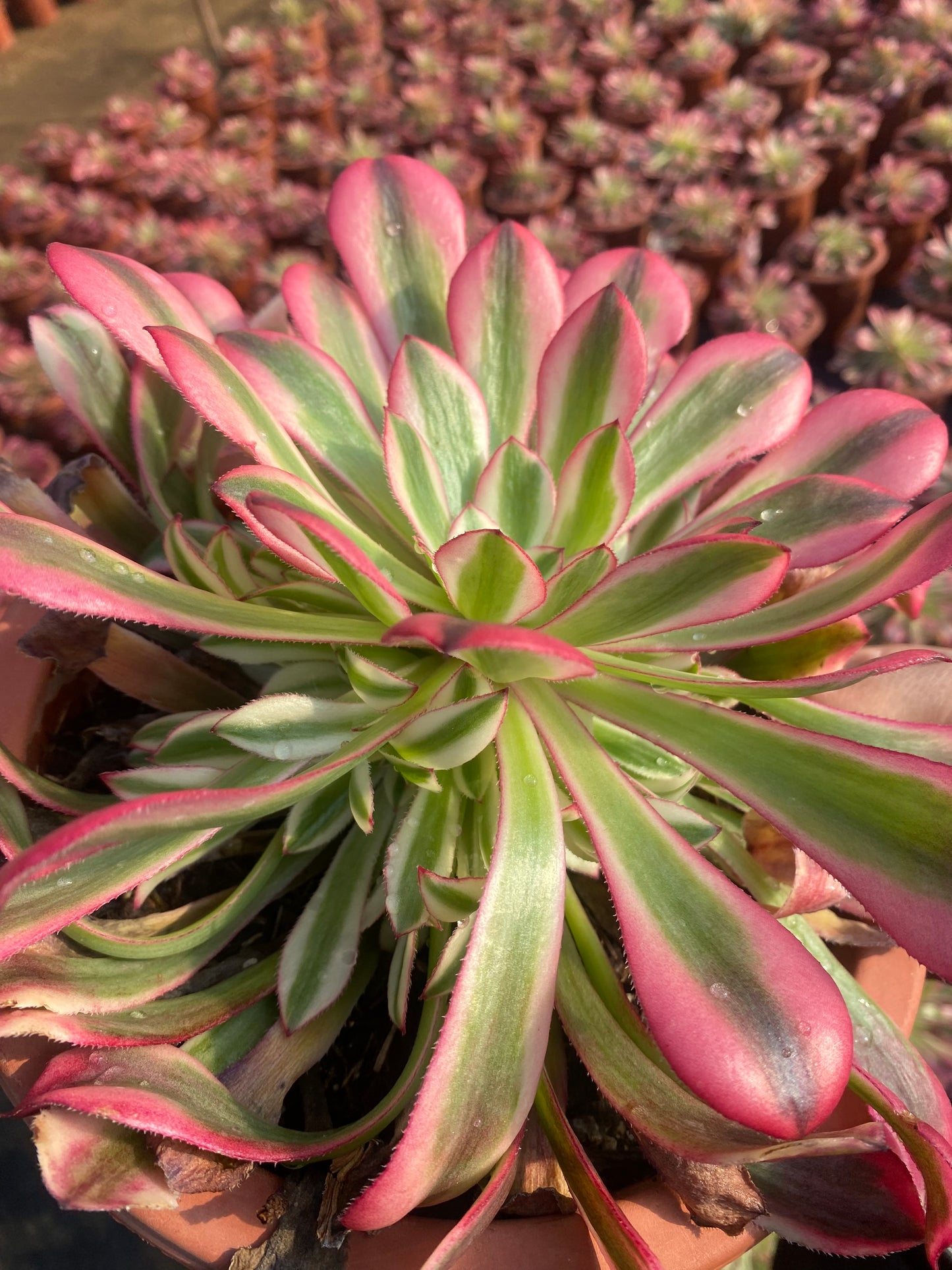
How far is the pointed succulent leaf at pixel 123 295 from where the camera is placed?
706 millimetres

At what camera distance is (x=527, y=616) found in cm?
75

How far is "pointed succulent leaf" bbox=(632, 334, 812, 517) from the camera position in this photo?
86 centimetres

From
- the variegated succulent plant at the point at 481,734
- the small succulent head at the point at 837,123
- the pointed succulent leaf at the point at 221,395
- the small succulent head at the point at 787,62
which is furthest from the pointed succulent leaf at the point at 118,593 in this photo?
the small succulent head at the point at 787,62

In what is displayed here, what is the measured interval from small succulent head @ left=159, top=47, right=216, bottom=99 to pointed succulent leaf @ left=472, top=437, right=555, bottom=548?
3664 millimetres

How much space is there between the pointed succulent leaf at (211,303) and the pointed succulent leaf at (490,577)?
0.42m

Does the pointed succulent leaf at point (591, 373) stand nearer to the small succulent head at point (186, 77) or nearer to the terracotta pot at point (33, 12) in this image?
the small succulent head at point (186, 77)

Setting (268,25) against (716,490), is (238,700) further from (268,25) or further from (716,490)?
(268,25)

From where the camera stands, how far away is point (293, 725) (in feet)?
2.31

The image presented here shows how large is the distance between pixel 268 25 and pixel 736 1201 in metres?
5.32

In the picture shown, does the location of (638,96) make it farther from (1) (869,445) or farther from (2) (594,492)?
(2) (594,492)

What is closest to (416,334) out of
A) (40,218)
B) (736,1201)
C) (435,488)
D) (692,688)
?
(435,488)

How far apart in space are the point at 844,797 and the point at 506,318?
53 cm

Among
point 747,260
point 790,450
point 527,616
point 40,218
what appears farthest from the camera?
point 40,218

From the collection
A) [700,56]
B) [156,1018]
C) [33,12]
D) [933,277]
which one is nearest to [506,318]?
[156,1018]
